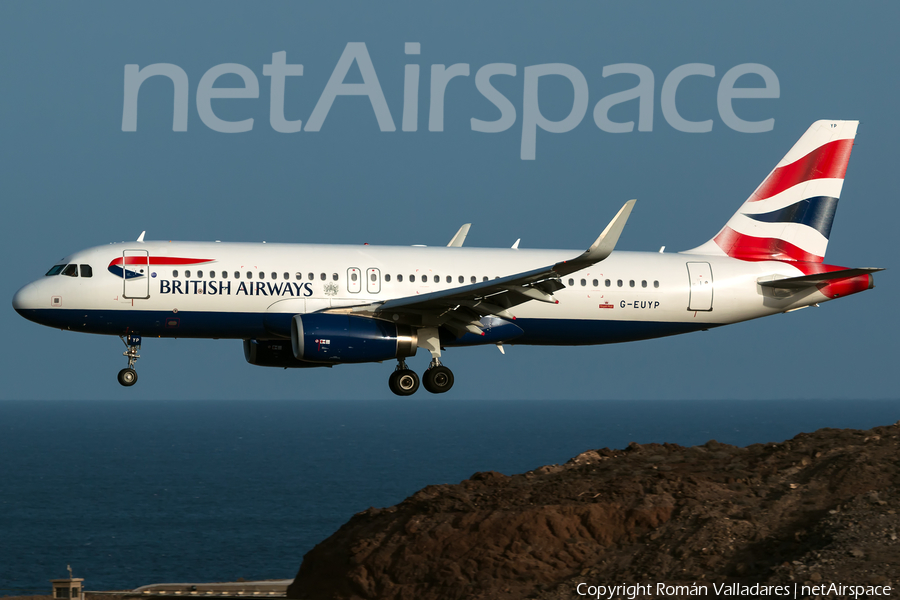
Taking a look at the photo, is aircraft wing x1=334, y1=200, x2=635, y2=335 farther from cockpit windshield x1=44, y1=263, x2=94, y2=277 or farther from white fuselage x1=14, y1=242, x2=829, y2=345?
cockpit windshield x1=44, y1=263, x2=94, y2=277

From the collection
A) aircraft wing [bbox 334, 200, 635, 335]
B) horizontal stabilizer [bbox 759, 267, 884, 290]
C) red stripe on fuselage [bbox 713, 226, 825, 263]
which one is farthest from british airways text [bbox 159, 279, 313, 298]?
horizontal stabilizer [bbox 759, 267, 884, 290]

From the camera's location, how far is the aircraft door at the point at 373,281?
34.0 meters

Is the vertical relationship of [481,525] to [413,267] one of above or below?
below

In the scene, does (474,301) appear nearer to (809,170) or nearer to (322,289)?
(322,289)

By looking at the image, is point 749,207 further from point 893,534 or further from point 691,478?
point 893,534

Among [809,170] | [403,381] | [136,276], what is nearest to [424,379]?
[403,381]

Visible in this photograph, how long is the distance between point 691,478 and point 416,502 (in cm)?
1264

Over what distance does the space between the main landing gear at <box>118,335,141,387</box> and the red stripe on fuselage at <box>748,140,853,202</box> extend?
23472mm

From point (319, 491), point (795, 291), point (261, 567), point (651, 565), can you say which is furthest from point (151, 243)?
point (319, 491)

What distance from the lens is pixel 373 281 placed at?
3403cm

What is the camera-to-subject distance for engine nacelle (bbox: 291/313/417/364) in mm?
31484

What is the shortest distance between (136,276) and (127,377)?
3434 mm

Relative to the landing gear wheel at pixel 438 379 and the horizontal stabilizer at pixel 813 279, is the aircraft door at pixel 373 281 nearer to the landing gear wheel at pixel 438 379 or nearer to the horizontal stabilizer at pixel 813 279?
the landing gear wheel at pixel 438 379

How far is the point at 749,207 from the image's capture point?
41.1m
